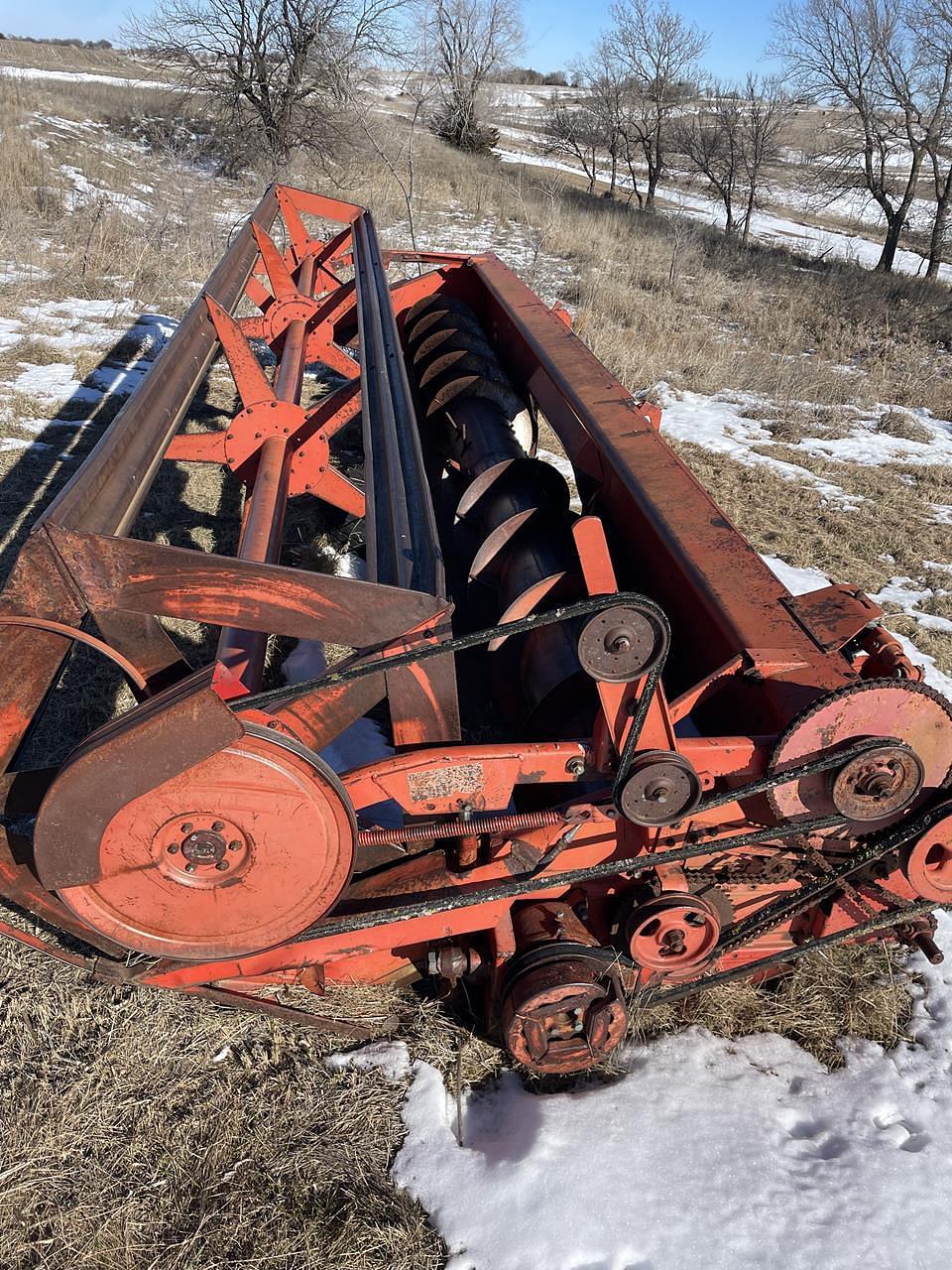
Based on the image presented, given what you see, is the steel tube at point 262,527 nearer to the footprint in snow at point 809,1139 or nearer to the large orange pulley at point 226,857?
the large orange pulley at point 226,857

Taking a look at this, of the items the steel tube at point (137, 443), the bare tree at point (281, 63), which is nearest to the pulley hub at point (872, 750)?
the steel tube at point (137, 443)

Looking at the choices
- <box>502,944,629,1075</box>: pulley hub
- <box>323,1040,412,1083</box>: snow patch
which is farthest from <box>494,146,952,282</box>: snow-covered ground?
<box>323,1040,412,1083</box>: snow patch

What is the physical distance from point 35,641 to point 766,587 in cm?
189

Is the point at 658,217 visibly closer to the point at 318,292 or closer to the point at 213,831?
the point at 318,292

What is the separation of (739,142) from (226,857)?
23847 mm

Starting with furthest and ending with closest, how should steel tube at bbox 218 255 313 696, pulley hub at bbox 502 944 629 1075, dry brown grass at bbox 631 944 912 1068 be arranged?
dry brown grass at bbox 631 944 912 1068 < steel tube at bbox 218 255 313 696 < pulley hub at bbox 502 944 629 1075

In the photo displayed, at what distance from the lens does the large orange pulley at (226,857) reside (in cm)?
168

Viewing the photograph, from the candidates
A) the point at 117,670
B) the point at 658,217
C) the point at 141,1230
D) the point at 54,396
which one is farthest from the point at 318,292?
the point at 658,217

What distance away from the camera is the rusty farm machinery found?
66.6 inches

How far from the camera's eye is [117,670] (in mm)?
3527

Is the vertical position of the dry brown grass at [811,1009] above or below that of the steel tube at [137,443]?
below

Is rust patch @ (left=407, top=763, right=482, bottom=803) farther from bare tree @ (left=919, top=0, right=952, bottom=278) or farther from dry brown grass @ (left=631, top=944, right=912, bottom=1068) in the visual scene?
bare tree @ (left=919, top=0, right=952, bottom=278)

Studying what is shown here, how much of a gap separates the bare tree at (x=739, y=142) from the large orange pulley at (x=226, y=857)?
2046 cm

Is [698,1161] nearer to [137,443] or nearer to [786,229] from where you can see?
[137,443]
